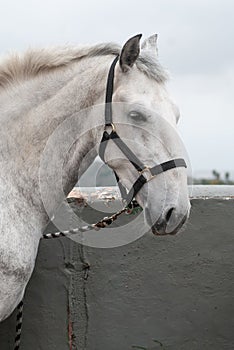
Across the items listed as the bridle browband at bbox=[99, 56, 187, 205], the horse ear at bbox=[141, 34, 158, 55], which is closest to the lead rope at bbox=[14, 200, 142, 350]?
the bridle browband at bbox=[99, 56, 187, 205]

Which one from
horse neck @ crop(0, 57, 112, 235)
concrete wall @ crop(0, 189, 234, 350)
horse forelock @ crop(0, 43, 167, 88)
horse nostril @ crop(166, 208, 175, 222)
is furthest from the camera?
concrete wall @ crop(0, 189, 234, 350)

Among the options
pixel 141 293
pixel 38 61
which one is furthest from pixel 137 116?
pixel 141 293

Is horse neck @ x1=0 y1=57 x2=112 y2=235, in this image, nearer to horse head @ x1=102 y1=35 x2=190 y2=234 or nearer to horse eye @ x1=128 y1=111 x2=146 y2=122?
horse head @ x1=102 y1=35 x2=190 y2=234

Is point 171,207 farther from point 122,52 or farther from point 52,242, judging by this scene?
point 52,242

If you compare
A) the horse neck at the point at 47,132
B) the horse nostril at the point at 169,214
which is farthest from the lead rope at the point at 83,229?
the horse nostril at the point at 169,214

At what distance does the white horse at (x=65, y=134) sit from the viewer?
3756 mm

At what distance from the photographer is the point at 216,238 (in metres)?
5.09

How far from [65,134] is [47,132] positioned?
0.35 ft

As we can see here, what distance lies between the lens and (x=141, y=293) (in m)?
5.00

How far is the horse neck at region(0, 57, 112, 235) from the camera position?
Answer: 13.2 ft

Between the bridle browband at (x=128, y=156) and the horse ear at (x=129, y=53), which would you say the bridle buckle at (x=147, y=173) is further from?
the horse ear at (x=129, y=53)

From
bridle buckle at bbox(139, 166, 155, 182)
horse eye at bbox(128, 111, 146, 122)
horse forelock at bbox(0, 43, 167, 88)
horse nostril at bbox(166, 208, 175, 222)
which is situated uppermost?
horse forelock at bbox(0, 43, 167, 88)

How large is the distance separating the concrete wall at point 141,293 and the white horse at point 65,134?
876 millimetres

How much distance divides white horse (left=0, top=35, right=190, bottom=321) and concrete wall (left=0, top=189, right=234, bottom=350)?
0.88 m
